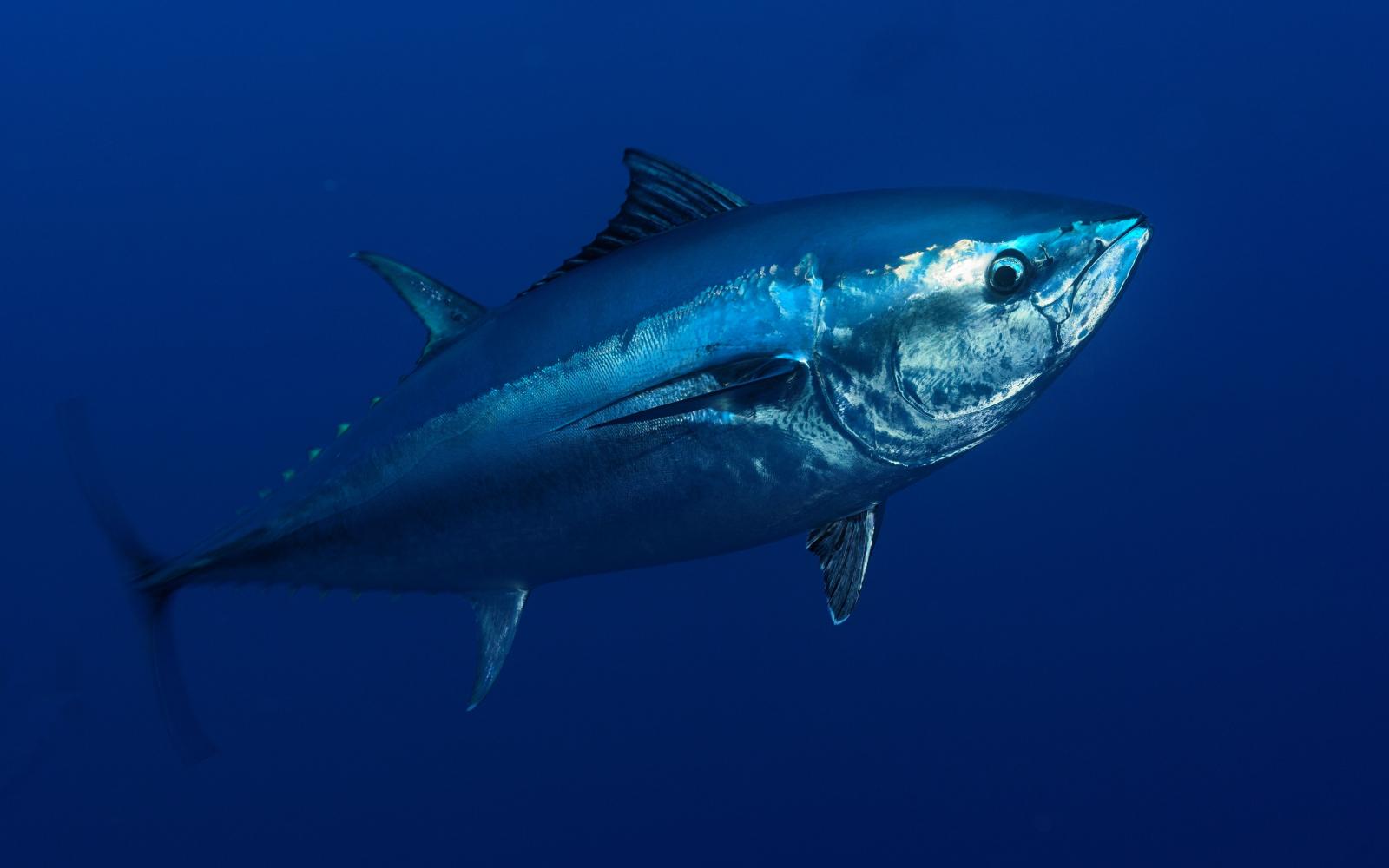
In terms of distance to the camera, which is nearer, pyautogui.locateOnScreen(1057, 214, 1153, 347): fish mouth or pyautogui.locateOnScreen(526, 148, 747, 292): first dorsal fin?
pyautogui.locateOnScreen(1057, 214, 1153, 347): fish mouth

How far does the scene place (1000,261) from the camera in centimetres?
143

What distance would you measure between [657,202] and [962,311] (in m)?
0.68

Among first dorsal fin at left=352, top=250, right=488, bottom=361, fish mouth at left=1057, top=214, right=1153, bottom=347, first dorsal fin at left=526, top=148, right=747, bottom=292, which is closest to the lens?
fish mouth at left=1057, top=214, right=1153, bottom=347

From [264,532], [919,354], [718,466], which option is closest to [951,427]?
[919,354]

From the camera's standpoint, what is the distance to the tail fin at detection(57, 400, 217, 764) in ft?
6.64

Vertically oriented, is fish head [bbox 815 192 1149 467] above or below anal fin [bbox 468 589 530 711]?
above

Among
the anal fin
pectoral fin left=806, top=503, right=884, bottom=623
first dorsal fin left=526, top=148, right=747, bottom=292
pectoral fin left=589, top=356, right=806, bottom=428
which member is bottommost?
pectoral fin left=806, top=503, right=884, bottom=623

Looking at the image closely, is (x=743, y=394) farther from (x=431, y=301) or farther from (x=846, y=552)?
(x=431, y=301)

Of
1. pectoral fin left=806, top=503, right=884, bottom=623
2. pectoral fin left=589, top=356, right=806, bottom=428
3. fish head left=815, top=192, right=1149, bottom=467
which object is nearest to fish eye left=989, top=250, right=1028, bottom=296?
fish head left=815, top=192, right=1149, bottom=467

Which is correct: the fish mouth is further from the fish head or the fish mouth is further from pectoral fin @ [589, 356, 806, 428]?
pectoral fin @ [589, 356, 806, 428]

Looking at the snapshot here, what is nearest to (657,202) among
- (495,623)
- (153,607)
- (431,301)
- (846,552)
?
(431,301)

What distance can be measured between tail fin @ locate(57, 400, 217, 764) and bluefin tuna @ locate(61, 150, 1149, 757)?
187mm

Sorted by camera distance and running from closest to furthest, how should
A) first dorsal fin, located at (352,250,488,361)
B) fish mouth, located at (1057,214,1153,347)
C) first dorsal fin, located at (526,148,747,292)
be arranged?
1. fish mouth, located at (1057,214,1153,347)
2. first dorsal fin, located at (526,148,747,292)
3. first dorsal fin, located at (352,250,488,361)

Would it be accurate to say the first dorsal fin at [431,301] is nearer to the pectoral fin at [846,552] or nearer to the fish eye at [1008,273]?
the pectoral fin at [846,552]
